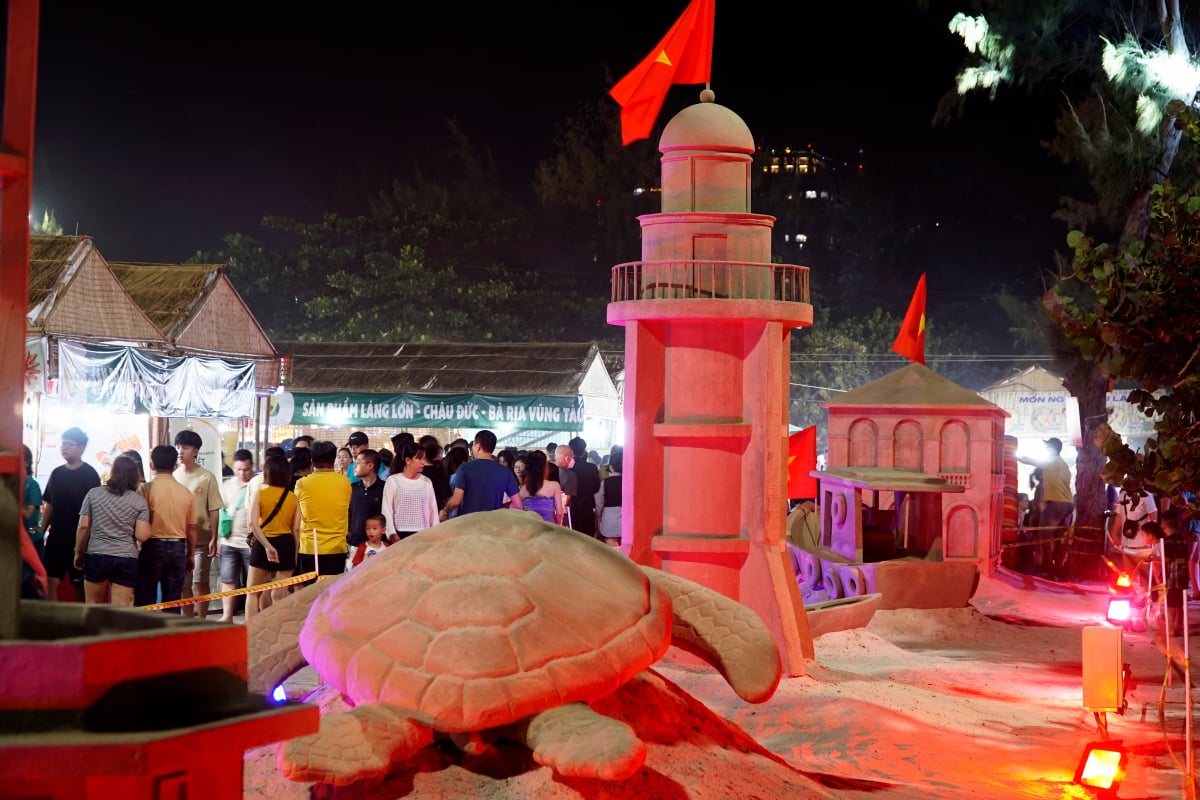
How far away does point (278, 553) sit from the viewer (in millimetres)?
9984

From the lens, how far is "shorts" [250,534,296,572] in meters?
10.0

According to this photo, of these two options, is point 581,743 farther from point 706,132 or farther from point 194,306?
point 194,306

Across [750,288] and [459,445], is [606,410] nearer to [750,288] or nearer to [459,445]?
[459,445]

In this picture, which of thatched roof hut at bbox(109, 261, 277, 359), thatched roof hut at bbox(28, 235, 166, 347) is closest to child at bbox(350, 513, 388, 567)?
thatched roof hut at bbox(28, 235, 166, 347)

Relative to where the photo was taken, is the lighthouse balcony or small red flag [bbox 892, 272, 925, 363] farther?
small red flag [bbox 892, 272, 925, 363]

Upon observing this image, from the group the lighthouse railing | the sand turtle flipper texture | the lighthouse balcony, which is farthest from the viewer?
the lighthouse railing

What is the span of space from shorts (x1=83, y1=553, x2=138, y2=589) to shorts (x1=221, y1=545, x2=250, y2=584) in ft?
4.93

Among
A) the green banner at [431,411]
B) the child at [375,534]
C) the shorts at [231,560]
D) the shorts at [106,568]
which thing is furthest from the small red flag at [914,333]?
the shorts at [106,568]

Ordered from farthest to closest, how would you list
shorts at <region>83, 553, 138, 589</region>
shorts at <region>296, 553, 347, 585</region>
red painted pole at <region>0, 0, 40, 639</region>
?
shorts at <region>296, 553, 347, 585</region> → shorts at <region>83, 553, 138, 589</region> → red painted pole at <region>0, 0, 40, 639</region>

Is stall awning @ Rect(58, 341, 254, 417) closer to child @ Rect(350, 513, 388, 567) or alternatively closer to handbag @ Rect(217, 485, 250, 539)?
handbag @ Rect(217, 485, 250, 539)

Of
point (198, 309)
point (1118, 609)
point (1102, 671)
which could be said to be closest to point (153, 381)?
point (198, 309)

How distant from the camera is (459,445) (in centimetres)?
1455

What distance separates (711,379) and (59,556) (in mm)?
5844

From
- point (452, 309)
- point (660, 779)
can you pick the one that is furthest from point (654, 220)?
point (452, 309)
